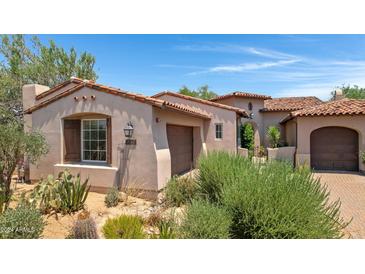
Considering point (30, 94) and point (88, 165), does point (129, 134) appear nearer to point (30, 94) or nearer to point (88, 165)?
A: point (88, 165)

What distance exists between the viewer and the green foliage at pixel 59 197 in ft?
25.4

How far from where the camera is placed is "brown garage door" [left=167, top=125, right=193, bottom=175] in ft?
43.8

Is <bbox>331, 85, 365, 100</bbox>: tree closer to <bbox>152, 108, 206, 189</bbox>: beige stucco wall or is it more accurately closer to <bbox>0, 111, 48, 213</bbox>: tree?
<bbox>152, 108, 206, 189</bbox>: beige stucco wall

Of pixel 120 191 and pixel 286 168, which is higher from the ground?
pixel 286 168

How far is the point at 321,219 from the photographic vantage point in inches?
193

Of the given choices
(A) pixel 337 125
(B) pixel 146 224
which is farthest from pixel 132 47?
(A) pixel 337 125

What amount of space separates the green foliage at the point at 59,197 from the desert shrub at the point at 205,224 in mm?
4590

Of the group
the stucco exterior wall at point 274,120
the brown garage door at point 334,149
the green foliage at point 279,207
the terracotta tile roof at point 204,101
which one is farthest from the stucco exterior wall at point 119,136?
the stucco exterior wall at point 274,120

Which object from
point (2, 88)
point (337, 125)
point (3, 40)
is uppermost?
point (3, 40)

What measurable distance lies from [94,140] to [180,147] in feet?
17.4

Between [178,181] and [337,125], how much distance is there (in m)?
12.2

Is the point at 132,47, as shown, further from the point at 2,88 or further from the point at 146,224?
the point at 2,88

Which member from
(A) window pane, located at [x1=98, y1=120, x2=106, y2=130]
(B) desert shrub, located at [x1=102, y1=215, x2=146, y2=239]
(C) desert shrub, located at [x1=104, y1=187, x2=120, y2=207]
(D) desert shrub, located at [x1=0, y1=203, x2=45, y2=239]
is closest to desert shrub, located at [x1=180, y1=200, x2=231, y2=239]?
(B) desert shrub, located at [x1=102, y1=215, x2=146, y2=239]

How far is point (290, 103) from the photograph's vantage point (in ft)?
84.1
